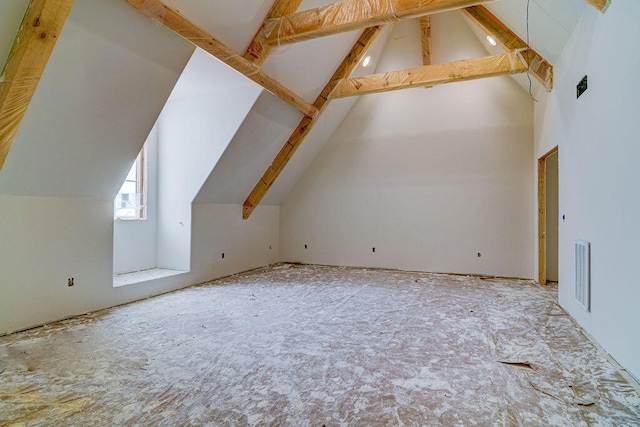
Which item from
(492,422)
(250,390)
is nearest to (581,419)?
(492,422)

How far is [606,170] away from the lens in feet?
8.13

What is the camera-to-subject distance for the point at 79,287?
3293 mm

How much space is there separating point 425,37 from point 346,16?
3.14 meters

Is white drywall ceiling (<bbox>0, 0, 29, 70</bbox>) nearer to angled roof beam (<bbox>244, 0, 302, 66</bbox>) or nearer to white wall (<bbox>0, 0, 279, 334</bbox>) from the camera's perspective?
white wall (<bbox>0, 0, 279, 334</bbox>)

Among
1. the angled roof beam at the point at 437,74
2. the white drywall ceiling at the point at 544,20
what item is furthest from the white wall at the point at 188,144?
the white drywall ceiling at the point at 544,20

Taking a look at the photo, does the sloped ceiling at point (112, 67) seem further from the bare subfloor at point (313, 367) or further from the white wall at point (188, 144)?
the bare subfloor at point (313, 367)

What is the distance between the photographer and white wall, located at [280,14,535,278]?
5281mm

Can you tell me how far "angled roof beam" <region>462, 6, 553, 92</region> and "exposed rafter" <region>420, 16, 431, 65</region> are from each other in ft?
3.68

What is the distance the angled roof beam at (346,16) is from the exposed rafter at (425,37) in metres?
2.96

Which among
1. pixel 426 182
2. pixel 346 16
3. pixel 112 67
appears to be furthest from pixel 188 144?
pixel 426 182

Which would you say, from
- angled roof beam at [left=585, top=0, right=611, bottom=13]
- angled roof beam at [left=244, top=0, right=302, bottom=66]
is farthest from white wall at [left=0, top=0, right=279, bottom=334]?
angled roof beam at [left=585, top=0, right=611, bottom=13]

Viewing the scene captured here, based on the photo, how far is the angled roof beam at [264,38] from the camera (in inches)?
137

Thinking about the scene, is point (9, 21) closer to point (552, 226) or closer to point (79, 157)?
point (79, 157)

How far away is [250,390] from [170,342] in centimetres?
108
